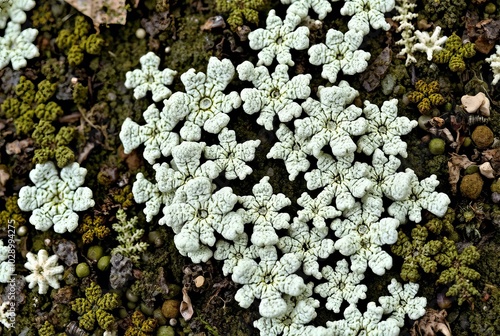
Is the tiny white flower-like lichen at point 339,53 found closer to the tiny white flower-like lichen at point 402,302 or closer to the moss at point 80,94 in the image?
the tiny white flower-like lichen at point 402,302

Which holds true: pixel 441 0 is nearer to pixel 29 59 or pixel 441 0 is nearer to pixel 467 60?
pixel 467 60

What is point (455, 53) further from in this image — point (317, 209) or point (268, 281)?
point (268, 281)

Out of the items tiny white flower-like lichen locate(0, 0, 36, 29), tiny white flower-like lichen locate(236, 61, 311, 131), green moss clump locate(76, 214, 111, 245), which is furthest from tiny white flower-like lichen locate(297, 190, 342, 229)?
tiny white flower-like lichen locate(0, 0, 36, 29)

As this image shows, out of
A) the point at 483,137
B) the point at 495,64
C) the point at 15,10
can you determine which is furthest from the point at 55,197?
the point at 495,64

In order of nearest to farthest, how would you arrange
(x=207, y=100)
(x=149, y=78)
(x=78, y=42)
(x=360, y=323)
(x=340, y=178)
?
(x=360, y=323) → (x=340, y=178) → (x=207, y=100) → (x=149, y=78) → (x=78, y=42)

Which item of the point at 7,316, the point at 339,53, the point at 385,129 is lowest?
the point at 7,316

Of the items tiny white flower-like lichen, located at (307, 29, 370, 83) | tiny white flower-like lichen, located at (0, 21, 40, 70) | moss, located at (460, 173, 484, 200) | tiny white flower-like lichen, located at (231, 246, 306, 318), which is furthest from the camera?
tiny white flower-like lichen, located at (0, 21, 40, 70)

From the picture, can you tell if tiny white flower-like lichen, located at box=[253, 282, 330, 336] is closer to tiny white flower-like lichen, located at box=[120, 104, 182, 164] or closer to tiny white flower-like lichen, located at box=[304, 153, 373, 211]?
tiny white flower-like lichen, located at box=[304, 153, 373, 211]
